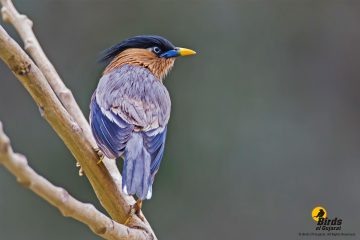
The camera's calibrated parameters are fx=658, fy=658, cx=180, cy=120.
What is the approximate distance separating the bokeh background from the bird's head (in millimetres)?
1880

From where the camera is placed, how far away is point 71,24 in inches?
268

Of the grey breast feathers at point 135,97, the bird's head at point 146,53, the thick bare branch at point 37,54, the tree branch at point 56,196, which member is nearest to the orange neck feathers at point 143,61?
the bird's head at point 146,53

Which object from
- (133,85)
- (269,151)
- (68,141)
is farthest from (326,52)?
(68,141)

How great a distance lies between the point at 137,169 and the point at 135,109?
555mm

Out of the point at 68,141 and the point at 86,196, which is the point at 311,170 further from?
the point at 68,141

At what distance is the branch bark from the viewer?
2.68 m

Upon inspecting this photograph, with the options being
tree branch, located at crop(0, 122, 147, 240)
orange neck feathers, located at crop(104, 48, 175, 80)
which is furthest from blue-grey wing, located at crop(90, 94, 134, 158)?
orange neck feathers, located at crop(104, 48, 175, 80)

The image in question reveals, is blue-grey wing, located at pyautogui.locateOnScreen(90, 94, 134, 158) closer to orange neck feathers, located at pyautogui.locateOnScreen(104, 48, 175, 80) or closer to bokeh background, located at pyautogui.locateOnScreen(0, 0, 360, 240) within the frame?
orange neck feathers, located at pyautogui.locateOnScreen(104, 48, 175, 80)

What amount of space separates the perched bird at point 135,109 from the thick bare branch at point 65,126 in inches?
3.6

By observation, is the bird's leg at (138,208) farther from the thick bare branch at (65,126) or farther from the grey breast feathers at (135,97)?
the grey breast feathers at (135,97)

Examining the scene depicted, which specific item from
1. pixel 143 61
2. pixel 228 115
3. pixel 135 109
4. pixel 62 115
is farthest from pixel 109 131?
pixel 228 115

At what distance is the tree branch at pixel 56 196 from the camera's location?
1.88m

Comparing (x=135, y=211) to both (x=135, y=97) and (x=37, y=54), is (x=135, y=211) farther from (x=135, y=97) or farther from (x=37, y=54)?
(x=37, y=54)

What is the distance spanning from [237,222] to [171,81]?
150 cm
